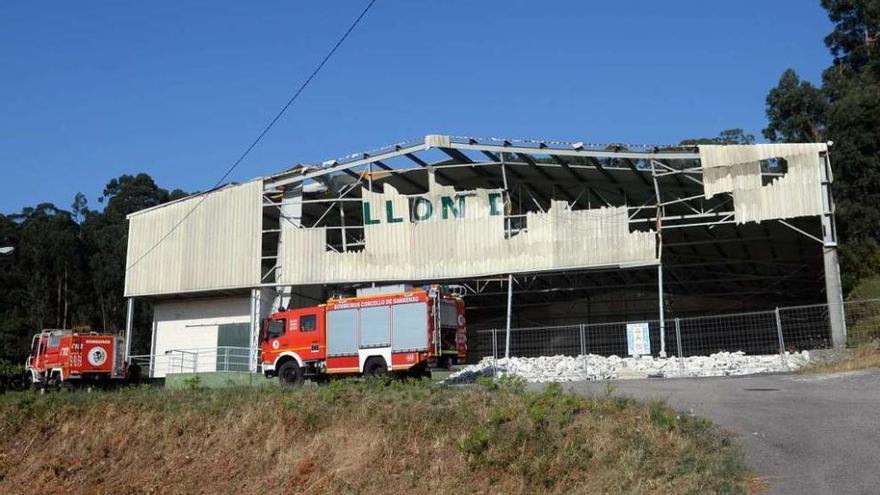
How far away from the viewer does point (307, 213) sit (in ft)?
120

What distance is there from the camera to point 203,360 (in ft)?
117

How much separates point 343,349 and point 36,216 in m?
55.5

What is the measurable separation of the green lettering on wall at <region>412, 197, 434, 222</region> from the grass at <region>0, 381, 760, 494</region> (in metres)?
17.3

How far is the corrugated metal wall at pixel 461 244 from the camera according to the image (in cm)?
2995

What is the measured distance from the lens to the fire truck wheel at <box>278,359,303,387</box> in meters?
26.5

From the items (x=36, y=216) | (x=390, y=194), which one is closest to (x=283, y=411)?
(x=390, y=194)

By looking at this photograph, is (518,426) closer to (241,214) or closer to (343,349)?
(343,349)

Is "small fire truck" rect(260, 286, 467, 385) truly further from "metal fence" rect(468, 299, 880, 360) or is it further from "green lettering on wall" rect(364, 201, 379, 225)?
"green lettering on wall" rect(364, 201, 379, 225)

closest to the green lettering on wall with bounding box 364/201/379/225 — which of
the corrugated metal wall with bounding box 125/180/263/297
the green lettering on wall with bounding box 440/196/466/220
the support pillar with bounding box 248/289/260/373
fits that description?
the green lettering on wall with bounding box 440/196/466/220

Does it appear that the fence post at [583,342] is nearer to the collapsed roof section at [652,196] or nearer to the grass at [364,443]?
the collapsed roof section at [652,196]

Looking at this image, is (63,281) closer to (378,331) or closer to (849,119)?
(378,331)

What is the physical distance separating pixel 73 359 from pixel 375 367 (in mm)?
14552

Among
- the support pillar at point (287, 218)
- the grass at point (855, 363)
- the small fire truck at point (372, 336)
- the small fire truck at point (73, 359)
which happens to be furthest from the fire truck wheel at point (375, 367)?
the small fire truck at point (73, 359)

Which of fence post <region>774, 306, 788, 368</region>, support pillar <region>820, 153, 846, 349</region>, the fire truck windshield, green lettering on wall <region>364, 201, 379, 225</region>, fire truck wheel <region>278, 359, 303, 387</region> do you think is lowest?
A: fire truck wheel <region>278, 359, 303, 387</region>
